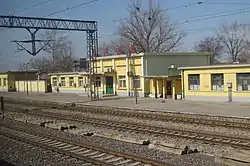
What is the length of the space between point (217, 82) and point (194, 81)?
2406 mm

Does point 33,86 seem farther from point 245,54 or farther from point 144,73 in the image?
point 245,54

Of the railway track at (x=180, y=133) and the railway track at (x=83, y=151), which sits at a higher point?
the railway track at (x=180, y=133)

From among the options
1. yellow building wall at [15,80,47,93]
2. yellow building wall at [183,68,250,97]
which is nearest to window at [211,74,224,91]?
yellow building wall at [183,68,250,97]

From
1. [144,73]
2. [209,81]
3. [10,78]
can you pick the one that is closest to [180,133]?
[209,81]

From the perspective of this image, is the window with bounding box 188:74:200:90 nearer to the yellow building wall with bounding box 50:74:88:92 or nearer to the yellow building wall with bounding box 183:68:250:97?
the yellow building wall with bounding box 183:68:250:97

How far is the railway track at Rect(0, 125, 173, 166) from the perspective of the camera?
1020 cm

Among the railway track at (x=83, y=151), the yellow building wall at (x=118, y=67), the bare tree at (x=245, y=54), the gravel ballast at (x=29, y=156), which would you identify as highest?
the bare tree at (x=245, y=54)

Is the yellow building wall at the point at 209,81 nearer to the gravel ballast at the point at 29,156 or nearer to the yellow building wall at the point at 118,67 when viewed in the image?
the yellow building wall at the point at 118,67

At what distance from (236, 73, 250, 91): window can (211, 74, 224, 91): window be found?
1488mm

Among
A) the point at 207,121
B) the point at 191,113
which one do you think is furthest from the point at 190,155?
the point at 191,113

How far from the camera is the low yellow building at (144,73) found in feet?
116

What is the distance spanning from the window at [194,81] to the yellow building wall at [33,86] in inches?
1202

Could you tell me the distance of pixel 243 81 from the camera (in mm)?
27781

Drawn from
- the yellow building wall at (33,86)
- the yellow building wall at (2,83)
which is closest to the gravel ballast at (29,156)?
the yellow building wall at (33,86)
